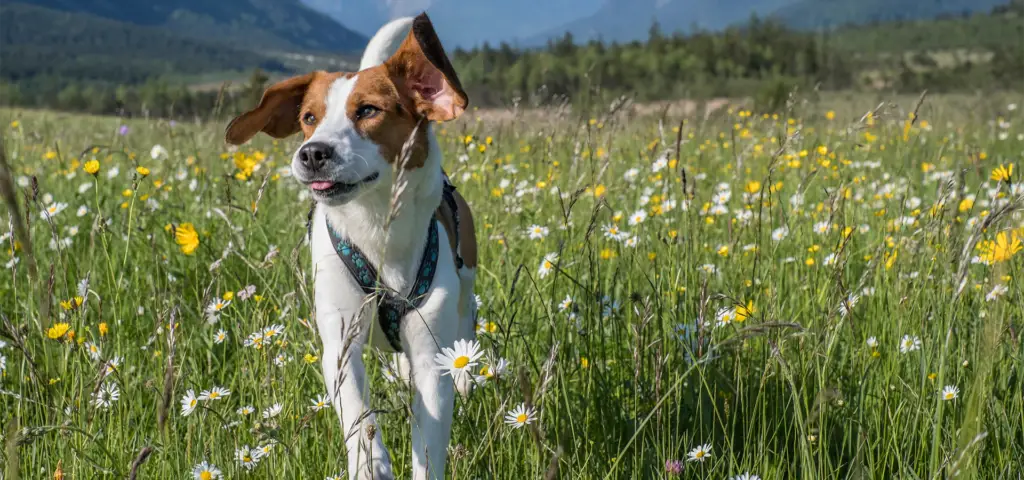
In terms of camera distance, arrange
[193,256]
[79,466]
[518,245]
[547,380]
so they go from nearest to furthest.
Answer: [547,380] < [79,466] < [193,256] < [518,245]

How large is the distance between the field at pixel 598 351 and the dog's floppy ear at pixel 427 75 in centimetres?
47

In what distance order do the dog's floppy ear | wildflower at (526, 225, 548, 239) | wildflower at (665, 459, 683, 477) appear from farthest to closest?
wildflower at (526, 225, 548, 239) → the dog's floppy ear → wildflower at (665, 459, 683, 477)

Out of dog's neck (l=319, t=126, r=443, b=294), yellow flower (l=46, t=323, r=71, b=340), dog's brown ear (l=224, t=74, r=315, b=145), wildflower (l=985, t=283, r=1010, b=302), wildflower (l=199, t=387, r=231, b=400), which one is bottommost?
wildflower (l=199, t=387, r=231, b=400)

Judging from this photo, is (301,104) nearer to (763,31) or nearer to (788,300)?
(788,300)

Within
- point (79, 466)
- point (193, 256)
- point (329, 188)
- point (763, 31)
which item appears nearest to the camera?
point (79, 466)

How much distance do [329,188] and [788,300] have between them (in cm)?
183

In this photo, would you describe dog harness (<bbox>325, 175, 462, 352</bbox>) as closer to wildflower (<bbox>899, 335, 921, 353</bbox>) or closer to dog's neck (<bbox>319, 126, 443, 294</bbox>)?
dog's neck (<bbox>319, 126, 443, 294</bbox>)

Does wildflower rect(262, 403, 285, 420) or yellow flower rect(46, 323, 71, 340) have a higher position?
yellow flower rect(46, 323, 71, 340)

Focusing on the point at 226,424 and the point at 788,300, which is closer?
the point at 226,424

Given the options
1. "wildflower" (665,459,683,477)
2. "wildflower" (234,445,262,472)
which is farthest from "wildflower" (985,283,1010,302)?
"wildflower" (234,445,262,472)

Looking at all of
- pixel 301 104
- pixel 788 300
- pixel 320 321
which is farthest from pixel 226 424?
pixel 788 300

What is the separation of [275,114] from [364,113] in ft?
1.58

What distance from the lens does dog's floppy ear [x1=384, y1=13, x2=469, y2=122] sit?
229 centimetres

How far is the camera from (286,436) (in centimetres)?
203
